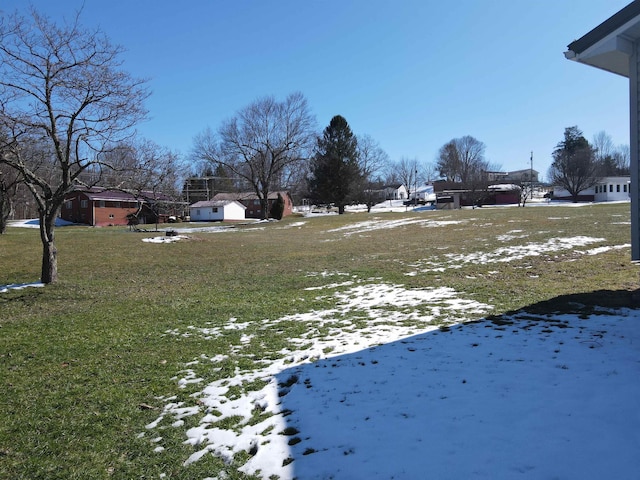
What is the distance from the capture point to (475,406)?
12.6 ft

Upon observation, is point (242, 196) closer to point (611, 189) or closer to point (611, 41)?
point (611, 189)

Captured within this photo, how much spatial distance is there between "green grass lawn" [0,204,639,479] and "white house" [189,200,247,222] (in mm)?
42684

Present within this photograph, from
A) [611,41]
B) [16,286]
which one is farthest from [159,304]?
[611,41]

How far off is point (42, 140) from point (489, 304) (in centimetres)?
1150

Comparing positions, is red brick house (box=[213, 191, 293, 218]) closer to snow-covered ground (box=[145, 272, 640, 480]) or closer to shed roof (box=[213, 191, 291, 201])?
shed roof (box=[213, 191, 291, 201])

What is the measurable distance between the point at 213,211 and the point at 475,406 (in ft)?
205

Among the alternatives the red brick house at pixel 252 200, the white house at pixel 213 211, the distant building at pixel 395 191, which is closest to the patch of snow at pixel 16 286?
the white house at pixel 213 211

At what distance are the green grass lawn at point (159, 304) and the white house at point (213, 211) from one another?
42.7 meters

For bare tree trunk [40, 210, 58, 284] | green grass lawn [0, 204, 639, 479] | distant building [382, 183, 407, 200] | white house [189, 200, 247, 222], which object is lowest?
green grass lawn [0, 204, 639, 479]

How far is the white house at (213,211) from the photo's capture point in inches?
2481

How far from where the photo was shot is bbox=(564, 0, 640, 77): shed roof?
6.00m

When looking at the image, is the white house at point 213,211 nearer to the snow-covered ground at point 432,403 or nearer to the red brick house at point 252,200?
the red brick house at point 252,200

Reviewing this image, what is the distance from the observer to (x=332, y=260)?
51.6ft

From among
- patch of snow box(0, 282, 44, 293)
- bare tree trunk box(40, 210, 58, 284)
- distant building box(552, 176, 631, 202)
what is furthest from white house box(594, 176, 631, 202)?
patch of snow box(0, 282, 44, 293)
